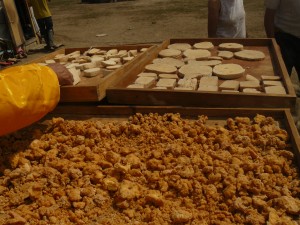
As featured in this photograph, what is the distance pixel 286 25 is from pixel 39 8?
23.6 feet

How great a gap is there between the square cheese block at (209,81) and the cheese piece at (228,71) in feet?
0.35

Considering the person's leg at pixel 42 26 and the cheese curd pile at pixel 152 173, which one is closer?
the cheese curd pile at pixel 152 173

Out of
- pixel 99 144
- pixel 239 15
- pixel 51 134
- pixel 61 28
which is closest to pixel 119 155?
pixel 99 144

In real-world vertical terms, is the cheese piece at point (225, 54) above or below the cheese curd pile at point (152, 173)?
below

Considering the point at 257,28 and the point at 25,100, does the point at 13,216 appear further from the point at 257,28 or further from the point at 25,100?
the point at 257,28

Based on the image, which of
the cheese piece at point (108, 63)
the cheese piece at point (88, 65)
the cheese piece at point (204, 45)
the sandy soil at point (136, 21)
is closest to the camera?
the cheese piece at point (88, 65)

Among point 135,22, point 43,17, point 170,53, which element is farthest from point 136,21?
point 170,53

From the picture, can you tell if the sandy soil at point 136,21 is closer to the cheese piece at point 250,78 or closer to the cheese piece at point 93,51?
the cheese piece at point 93,51

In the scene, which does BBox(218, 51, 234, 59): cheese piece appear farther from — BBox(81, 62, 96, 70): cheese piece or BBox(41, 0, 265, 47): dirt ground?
BBox(41, 0, 265, 47): dirt ground

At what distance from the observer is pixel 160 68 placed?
3.50 metres

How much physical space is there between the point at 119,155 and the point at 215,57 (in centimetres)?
201

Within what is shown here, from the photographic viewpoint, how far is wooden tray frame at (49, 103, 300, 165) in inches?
96.7

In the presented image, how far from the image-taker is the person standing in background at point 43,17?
9319 millimetres

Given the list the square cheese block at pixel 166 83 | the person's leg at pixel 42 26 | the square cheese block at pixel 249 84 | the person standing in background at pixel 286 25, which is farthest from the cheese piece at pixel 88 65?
the person's leg at pixel 42 26
